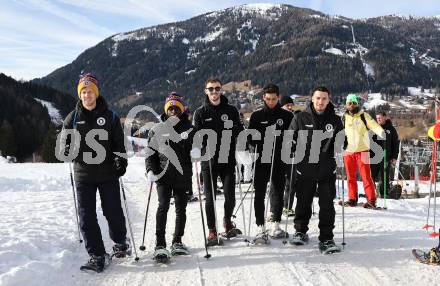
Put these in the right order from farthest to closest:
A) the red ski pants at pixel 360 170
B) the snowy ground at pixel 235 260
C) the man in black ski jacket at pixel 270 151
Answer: the red ski pants at pixel 360 170
the man in black ski jacket at pixel 270 151
the snowy ground at pixel 235 260

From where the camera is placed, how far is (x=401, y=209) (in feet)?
33.1

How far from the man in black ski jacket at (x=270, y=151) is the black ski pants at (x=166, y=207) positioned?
4.23ft

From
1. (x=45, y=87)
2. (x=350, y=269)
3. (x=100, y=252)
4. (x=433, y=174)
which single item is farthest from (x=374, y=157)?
(x=45, y=87)

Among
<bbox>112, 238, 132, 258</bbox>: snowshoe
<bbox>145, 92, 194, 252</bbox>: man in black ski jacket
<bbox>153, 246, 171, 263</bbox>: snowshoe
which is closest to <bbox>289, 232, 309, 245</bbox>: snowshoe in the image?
<bbox>145, 92, 194, 252</bbox>: man in black ski jacket

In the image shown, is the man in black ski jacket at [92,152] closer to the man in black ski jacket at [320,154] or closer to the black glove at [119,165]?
the black glove at [119,165]

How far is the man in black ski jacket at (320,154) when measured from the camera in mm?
5914

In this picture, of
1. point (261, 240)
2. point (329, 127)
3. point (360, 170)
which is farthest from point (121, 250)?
point (360, 170)

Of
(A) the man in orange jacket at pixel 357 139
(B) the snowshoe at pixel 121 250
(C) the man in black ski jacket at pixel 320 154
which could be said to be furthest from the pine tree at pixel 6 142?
(C) the man in black ski jacket at pixel 320 154

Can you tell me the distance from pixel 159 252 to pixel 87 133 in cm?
183

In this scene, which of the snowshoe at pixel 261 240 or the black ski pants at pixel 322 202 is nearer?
the black ski pants at pixel 322 202

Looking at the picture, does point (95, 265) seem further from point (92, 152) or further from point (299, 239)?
point (299, 239)

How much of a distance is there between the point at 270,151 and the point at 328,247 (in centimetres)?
164

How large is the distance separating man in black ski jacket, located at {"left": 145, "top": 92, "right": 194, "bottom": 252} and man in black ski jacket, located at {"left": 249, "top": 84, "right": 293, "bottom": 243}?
1226mm

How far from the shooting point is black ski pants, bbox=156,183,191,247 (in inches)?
224
